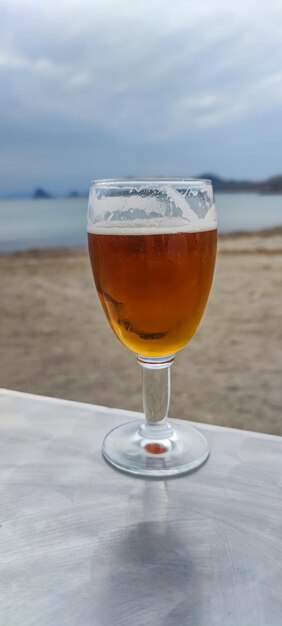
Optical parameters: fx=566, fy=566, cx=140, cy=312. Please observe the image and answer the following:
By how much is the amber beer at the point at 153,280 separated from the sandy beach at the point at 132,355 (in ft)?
6.80

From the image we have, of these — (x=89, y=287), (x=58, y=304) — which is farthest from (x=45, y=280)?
(x=58, y=304)

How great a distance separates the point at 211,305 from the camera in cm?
543

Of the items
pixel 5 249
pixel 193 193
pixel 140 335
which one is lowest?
pixel 5 249

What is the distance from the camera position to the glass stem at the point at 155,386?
655 millimetres

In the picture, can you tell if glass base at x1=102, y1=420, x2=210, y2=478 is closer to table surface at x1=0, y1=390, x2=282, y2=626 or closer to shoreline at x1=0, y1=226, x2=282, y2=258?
table surface at x1=0, y1=390, x2=282, y2=626

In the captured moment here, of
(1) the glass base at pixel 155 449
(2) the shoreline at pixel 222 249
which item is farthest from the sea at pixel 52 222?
(1) the glass base at pixel 155 449

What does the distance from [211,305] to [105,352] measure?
1833 mm

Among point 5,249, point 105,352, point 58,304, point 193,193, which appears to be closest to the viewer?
point 193,193

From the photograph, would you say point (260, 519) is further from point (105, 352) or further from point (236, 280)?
point (236, 280)

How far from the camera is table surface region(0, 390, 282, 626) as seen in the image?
1.36 feet

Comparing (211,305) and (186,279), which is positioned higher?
(186,279)

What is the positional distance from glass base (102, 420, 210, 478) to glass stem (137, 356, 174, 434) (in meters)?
0.02

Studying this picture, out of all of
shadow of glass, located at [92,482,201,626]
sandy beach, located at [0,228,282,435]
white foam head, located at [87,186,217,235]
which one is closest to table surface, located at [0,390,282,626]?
shadow of glass, located at [92,482,201,626]

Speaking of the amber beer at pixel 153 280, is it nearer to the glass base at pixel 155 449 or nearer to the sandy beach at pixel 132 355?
the glass base at pixel 155 449
